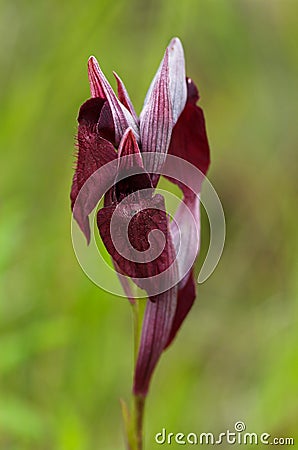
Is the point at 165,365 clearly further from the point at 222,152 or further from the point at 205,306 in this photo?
the point at 222,152

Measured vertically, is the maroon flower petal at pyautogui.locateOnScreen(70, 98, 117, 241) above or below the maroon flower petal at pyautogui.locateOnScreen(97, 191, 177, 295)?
above

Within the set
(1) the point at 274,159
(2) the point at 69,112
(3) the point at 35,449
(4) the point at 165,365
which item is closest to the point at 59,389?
(3) the point at 35,449

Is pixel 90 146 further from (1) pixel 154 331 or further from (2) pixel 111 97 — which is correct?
(1) pixel 154 331

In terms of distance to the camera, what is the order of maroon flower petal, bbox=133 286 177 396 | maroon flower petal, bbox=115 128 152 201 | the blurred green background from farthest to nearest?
the blurred green background
maroon flower petal, bbox=133 286 177 396
maroon flower petal, bbox=115 128 152 201

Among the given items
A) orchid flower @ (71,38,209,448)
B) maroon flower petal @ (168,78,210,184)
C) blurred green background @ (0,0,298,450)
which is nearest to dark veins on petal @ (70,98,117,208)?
orchid flower @ (71,38,209,448)

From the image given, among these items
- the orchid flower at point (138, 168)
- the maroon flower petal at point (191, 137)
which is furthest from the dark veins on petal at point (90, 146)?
the maroon flower petal at point (191, 137)

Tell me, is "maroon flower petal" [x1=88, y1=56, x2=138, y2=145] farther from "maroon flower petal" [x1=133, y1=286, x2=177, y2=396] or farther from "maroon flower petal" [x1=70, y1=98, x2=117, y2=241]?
"maroon flower petal" [x1=133, y1=286, x2=177, y2=396]

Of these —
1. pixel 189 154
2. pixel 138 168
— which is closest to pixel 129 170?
pixel 138 168
